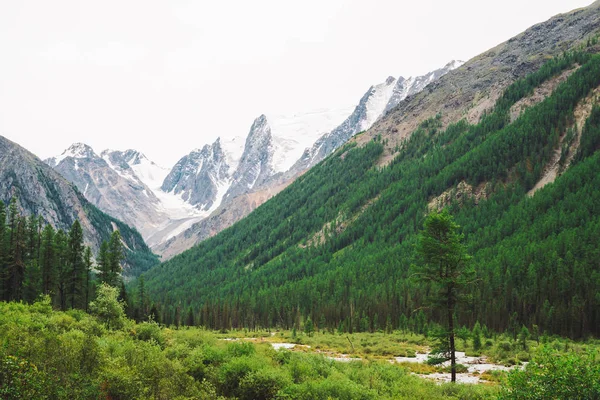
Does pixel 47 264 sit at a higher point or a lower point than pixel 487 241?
lower

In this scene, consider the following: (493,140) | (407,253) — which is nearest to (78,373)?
(407,253)

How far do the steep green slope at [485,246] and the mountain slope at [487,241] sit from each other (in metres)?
0.39

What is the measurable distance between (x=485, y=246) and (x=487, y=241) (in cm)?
293

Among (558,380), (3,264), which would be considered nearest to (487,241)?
(3,264)

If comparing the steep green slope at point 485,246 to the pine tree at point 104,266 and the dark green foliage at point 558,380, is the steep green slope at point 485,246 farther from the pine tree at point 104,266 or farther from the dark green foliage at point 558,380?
the dark green foliage at point 558,380

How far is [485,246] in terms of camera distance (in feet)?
390

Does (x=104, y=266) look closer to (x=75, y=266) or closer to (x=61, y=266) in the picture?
(x=75, y=266)

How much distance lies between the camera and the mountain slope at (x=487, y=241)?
85.9 m

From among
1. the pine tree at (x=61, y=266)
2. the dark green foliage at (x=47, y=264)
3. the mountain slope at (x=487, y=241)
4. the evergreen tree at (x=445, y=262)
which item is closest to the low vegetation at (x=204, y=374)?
the evergreen tree at (x=445, y=262)

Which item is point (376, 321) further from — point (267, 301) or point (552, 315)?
point (267, 301)

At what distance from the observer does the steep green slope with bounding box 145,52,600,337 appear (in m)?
85.5

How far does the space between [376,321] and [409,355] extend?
4509cm

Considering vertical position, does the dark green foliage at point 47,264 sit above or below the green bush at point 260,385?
above

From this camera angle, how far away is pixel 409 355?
49969 millimetres
